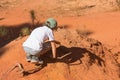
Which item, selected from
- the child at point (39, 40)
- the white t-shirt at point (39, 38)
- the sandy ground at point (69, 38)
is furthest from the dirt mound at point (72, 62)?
the white t-shirt at point (39, 38)

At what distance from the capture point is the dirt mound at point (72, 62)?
6.31m

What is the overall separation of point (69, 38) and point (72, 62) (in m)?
Answer: 0.87

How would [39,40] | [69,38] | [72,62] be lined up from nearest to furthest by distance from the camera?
[39,40] < [72,62] < [69,38]

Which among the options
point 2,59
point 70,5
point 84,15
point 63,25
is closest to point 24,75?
point 2,59

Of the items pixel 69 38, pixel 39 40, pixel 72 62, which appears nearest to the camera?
pixel 39 40

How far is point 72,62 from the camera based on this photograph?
6.71m

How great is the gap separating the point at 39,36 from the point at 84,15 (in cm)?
802

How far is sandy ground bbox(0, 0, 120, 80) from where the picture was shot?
638 centimetres

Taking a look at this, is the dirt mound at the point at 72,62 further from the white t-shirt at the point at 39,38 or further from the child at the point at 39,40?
the white t-shirt at the point at 39,38

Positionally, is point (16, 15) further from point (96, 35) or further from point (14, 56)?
point (14, 56)

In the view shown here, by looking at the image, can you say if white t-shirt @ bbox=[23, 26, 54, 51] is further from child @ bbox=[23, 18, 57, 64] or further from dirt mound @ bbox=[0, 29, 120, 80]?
dirt mound @ bbox=[0, 29, 120, 80]

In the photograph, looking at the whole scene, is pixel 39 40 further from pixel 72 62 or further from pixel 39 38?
pixel 72 62

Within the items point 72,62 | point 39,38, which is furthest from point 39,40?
point 72,62

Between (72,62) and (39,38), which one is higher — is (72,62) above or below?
below
